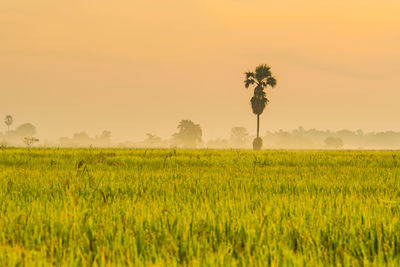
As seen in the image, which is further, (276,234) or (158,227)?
(158,227)

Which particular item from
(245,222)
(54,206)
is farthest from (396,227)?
(54,206)

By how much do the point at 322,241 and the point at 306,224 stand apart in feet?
1.10

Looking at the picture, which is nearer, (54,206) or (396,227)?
(396,227)

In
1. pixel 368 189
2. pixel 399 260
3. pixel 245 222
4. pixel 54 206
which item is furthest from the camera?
pixel 368 189

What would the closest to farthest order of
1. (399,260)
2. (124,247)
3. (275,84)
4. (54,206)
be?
(399,260), (124,247), (54,206), (275,84)

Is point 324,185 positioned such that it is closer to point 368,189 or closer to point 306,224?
point 368,189

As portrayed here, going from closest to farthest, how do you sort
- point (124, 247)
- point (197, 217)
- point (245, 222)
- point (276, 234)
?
point (124, 247), point (276, 234), point (245, 222), point (197, 217)

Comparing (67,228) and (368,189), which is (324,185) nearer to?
(368,189)

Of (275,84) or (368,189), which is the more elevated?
(275,84)

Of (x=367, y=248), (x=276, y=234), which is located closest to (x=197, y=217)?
(x=276, y=234)

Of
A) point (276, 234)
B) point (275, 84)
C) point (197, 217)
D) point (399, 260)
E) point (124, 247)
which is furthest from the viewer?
point (275, 84)

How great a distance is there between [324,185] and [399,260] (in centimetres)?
413

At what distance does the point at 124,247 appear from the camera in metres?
2.62

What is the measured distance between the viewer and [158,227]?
10.5 ft
